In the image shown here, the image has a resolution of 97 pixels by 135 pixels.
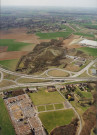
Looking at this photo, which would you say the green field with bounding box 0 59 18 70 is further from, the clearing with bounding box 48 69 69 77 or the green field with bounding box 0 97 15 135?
the green field with bounding box 0 97 15 135

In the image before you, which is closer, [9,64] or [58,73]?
[58,73]

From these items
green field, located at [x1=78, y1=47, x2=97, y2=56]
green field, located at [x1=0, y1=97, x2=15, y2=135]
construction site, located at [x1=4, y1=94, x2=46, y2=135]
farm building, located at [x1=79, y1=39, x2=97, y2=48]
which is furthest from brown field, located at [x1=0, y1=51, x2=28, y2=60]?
farm building, located at [x1=79, y1=39, x2=97, y2=48]

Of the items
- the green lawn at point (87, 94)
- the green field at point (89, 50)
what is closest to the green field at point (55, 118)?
the green lawn at point (87, 94)

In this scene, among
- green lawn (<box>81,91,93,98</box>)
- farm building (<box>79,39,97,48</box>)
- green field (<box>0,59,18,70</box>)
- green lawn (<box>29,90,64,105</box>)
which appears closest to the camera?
green lawn (<box>29,90,64,105</box>)

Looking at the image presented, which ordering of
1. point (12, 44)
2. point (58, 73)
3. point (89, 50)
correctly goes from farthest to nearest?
point (12, 44) < point (89, 50) < point (58, 73)

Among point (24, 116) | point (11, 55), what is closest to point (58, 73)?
point (24, 116)

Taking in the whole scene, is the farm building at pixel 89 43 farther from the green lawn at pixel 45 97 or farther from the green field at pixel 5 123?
the green field at pixel 5 123

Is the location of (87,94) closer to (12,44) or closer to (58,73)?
(58,73)
